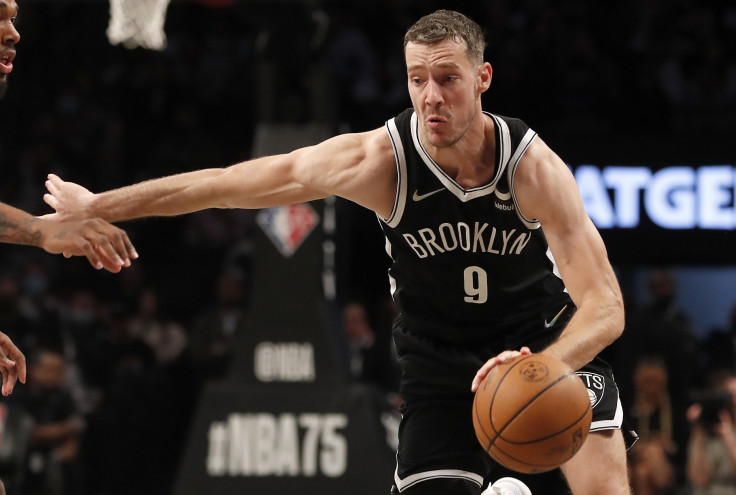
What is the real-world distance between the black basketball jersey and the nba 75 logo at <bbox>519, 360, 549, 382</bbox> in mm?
797

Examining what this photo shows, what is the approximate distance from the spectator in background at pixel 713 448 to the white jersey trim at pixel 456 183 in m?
3.54

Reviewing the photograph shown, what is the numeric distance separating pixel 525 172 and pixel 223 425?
12.6 feet

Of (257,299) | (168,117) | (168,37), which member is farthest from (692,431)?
(168,37)

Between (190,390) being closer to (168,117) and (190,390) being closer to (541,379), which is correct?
(168,117)

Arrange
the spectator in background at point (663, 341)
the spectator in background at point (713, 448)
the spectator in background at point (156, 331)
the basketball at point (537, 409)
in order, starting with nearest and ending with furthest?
the basketball at point (537, 409) → the spectator in background at point (713, 448) → the spectator in background at point (663, 341) → the spectator in background at point (156, 331)

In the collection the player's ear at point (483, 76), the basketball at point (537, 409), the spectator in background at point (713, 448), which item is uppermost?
the player's ear at point (483, 76)

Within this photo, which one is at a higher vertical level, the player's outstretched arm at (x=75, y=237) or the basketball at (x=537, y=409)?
the player's outstretched arm at (x=75, y=237)

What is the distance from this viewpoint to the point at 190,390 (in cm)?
970

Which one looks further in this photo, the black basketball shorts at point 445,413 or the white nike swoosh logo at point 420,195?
the black basketball shorts at point 445,413

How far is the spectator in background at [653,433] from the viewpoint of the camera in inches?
285

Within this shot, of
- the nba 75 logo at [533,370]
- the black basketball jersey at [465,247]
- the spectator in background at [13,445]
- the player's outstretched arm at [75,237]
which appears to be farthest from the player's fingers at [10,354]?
the spectator in background at [13,445]

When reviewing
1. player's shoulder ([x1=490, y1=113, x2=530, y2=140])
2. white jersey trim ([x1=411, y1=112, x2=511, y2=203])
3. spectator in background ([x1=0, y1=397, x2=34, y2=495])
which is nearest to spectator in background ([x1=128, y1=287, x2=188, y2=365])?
spectator in background ([x1=0, y1=397, x2=34, y2=495])

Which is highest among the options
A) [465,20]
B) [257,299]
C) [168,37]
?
[168,37]

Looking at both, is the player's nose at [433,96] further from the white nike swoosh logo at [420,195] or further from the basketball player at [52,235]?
the basketball player at [52,235]
